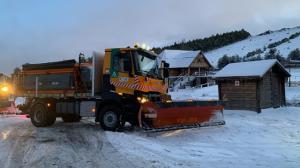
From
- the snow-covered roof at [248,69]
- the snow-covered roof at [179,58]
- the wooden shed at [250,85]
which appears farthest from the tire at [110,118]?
the snow-covered roof at [179,58]

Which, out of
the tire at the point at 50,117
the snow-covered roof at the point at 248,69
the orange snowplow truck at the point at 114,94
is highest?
the snow-covered roof at the point at 248,69

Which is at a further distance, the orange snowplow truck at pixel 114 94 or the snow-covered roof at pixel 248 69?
the snow-covered roof at pixel 248 69

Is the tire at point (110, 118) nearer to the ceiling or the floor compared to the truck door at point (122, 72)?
nearer to the floor

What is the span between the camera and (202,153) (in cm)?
1156

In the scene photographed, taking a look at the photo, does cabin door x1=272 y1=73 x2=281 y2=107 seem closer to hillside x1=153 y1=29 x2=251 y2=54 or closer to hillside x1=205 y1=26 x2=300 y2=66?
hillside x1=205 y1=26 x2=300 y2=66

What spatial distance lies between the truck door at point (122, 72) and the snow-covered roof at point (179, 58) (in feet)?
169

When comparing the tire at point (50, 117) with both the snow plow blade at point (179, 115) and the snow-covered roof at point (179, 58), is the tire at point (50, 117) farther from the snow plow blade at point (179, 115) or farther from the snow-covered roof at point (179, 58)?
the snow-covered roof at point (179, 58)

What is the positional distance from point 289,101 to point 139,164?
25.9 metres

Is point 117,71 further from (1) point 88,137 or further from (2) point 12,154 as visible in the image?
(2) point 12,154

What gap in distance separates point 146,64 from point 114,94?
5.24ft

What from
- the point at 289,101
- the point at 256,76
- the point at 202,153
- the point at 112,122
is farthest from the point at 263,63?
the point at 202,153

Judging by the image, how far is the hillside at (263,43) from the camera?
107 metres

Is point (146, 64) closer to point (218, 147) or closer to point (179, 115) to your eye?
point (179, 115)

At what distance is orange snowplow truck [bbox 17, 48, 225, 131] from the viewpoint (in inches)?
608
